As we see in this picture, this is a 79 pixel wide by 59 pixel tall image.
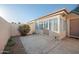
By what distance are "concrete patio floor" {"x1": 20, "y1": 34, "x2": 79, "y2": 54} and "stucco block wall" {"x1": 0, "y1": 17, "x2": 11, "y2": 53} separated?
1.30ft

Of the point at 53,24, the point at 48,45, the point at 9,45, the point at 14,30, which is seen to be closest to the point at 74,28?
the point at 53,24

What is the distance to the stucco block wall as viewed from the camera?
340cm

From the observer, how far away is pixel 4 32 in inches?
142

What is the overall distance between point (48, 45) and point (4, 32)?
1.14 metres

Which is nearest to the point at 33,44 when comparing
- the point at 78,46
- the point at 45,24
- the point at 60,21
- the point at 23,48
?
the point at 23,48

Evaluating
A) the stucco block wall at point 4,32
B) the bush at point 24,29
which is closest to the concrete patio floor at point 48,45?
the bush at point 24,29

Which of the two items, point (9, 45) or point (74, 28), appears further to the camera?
point (74, 28)

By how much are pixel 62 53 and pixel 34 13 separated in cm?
119

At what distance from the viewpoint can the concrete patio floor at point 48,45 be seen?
3488mm

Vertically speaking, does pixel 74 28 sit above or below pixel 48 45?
above

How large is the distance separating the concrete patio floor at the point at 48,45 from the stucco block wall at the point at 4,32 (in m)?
0.40

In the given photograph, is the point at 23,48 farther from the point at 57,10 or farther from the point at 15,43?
the point at 57,10

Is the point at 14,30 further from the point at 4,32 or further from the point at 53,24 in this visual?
the point at 53,24

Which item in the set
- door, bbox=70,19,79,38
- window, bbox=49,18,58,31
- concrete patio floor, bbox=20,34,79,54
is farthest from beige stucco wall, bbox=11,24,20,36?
door, bbox=70,19,79,38
